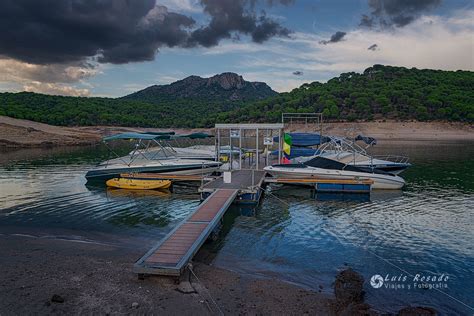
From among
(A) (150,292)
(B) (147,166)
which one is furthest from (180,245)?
(B) (147,166)

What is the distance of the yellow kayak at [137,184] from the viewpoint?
74.1 ft

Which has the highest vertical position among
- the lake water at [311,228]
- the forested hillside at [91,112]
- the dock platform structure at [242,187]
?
the forested hillside at [91,112]

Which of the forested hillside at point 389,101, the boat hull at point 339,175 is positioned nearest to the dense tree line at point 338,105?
the forested hillside at point 389,101

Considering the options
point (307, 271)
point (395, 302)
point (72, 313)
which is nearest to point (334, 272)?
point (307, 271)

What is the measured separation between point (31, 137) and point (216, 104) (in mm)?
105335

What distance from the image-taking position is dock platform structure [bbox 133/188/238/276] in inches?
332

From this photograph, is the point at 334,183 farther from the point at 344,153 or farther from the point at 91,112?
the point at 91,112

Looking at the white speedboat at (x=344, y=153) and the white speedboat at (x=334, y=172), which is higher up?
the white speedboat at (x=344, y=153)

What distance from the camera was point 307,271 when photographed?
995 cm

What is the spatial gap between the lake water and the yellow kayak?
0.79 metres

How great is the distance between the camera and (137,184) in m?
22.8

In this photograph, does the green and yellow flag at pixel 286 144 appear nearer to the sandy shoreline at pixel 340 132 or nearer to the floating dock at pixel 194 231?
the floating dock at pixel 194 231

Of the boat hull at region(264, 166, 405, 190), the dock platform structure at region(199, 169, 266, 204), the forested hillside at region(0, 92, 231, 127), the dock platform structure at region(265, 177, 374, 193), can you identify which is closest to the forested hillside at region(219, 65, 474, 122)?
the forested hillside at region(0, 92, 231, 127)

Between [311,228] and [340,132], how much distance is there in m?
70.4
